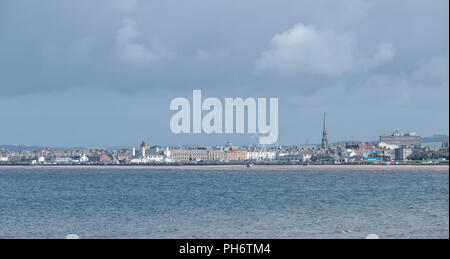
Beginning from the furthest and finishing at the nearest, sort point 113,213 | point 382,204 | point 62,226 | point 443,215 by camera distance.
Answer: point 382,204, point 113,213, point 443,215, point 62,226

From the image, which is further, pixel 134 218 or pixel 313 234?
pixel 134 218

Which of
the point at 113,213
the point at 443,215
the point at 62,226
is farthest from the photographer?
the point at 113,213

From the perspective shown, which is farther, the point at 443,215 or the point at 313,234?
the point at 443,215

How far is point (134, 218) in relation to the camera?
1403 inches

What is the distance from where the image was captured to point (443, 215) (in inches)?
1374
